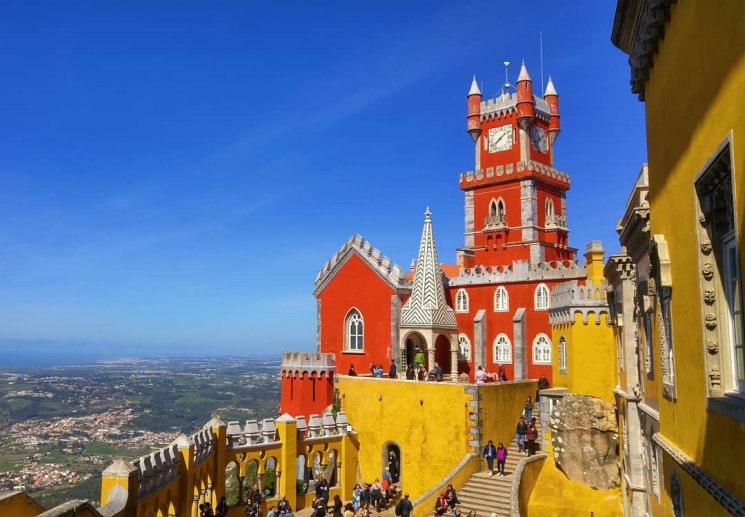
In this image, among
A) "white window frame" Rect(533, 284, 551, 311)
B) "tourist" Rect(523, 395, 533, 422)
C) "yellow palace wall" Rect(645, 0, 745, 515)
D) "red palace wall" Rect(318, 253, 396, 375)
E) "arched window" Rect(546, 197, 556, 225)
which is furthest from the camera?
"arched window" Rect(546, 197, 556, 225)

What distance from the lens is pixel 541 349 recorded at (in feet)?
104

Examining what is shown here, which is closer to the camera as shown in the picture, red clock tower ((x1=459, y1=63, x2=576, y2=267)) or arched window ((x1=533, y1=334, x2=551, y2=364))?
arched window ((x1=533, y1=334, x2=551, y2=364))

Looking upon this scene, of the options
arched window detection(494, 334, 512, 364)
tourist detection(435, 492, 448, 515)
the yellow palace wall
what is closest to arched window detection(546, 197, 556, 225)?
arched window detection(494, 334, 512, 364)

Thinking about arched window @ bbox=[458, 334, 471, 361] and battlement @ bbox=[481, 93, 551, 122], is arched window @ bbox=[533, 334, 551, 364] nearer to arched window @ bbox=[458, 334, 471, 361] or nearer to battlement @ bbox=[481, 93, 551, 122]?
arched window @ bbox=[458, 334, 471, 361]

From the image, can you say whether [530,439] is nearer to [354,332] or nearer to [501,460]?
[501,460]

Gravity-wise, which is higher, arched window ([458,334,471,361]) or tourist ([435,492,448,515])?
arched window ([458,334,471,361])

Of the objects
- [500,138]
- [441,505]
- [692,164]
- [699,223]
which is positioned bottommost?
[441,505]

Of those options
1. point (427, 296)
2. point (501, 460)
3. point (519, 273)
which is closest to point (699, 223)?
point (501, 460)

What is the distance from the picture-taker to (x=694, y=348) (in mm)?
7074

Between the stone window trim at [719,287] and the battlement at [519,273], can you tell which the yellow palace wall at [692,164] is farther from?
the battlement at [519,273]

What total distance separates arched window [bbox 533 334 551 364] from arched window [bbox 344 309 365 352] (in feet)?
27.6

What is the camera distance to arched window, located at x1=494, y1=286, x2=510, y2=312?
33250 mm

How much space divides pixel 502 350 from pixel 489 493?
11.7 m

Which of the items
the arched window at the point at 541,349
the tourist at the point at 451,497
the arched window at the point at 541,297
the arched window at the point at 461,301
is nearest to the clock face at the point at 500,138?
the arched window at the point at 461,301
